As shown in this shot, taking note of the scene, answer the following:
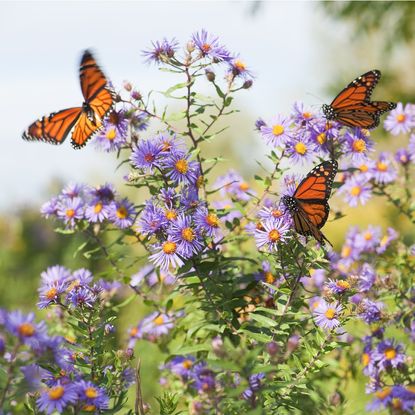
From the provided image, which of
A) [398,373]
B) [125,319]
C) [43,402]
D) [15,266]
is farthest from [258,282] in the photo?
[15,266]

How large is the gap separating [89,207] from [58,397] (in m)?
1.41

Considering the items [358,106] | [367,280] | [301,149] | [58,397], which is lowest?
[58,397]

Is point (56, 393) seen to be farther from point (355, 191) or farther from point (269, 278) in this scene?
point (355, 191)

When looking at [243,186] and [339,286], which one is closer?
[339,286]

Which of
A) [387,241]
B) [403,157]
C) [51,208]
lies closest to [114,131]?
[51,208]

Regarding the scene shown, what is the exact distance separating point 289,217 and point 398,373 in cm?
98

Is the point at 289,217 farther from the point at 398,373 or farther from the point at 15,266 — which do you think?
the point at 15,266

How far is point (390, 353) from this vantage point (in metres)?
2.86

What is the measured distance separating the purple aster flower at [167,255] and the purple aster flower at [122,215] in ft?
1.71

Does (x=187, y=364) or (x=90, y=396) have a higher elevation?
(x=187, y=364)

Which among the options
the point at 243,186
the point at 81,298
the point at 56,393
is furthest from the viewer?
the point at 243,186

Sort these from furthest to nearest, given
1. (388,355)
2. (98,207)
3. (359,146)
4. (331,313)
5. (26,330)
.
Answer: (98,207)
(359,146)
(388,355)
(331,313)
(26,330)

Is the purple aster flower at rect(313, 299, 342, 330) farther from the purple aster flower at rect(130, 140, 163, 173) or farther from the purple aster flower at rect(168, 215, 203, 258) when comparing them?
the purple aster flower at rect(130, 140, 163, 173)

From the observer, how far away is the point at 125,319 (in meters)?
7.18
